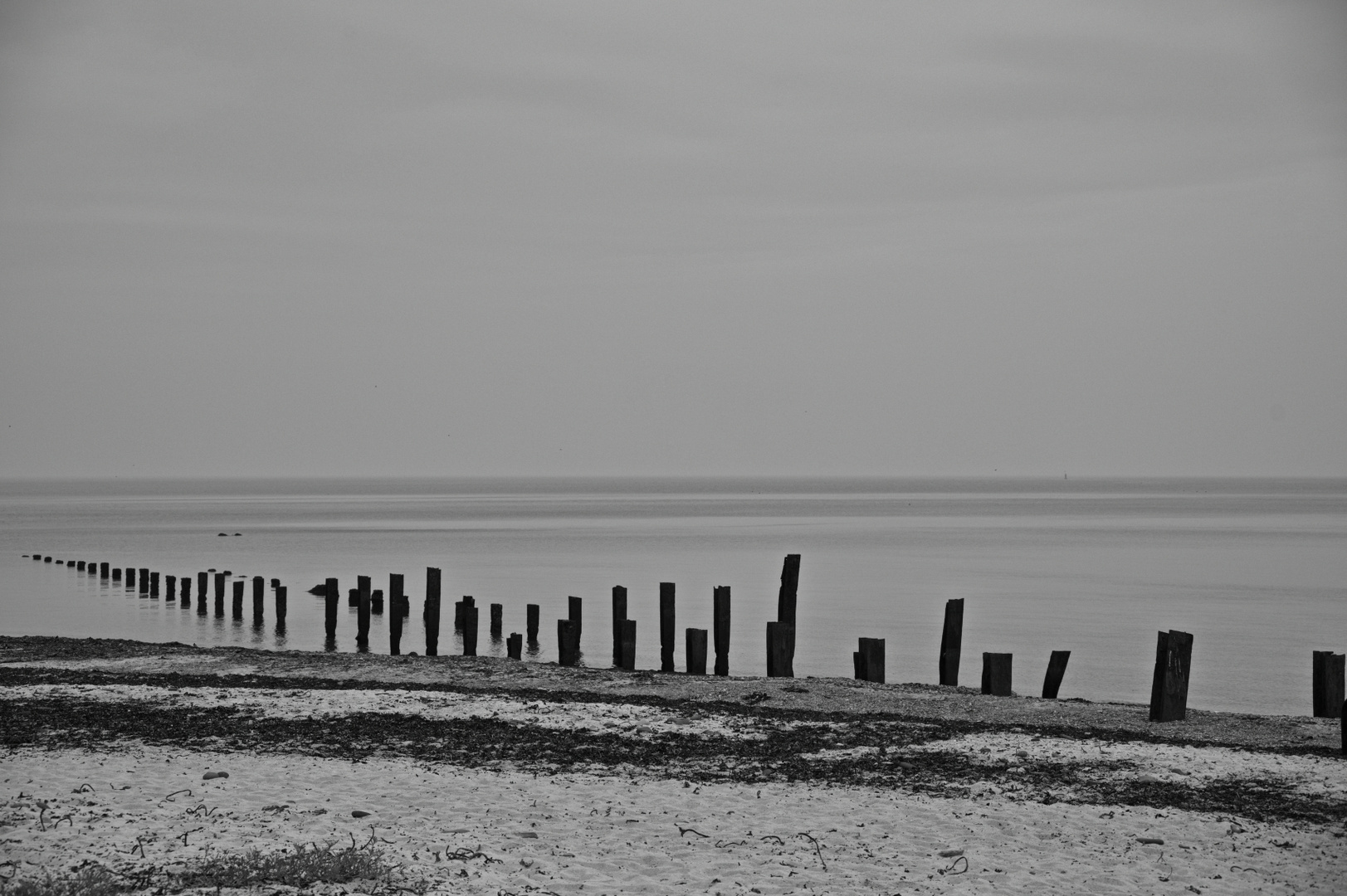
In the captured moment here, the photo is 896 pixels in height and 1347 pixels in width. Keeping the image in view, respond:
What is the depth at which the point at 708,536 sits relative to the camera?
3361 inches


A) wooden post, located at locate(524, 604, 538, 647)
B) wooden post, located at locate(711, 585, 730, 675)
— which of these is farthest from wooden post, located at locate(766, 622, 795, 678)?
wooden post, located at locate(524, 604, 538, 647)

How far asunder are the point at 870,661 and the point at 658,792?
11.6 meters

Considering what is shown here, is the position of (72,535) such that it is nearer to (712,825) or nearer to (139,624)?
(139,624)

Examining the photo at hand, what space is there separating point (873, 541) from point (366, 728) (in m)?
68.3

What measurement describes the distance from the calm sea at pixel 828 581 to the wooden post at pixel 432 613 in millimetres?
1740

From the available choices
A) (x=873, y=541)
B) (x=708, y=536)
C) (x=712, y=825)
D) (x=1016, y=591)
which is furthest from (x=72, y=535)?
(x=712, y=825)

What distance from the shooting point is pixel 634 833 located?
9484 millimetres

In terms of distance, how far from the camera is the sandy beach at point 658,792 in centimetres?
856

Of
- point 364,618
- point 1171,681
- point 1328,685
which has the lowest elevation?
point 364,618

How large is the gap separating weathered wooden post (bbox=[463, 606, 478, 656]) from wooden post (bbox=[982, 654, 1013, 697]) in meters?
11.0

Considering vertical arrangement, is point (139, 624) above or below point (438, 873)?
below

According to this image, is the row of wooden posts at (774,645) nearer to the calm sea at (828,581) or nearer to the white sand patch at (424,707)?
the calm sea at (828,581)

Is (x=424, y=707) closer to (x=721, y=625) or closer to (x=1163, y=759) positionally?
(x=1163, y=759)

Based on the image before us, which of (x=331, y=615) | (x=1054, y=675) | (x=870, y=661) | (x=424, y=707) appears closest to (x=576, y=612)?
(x=870, y=661)
